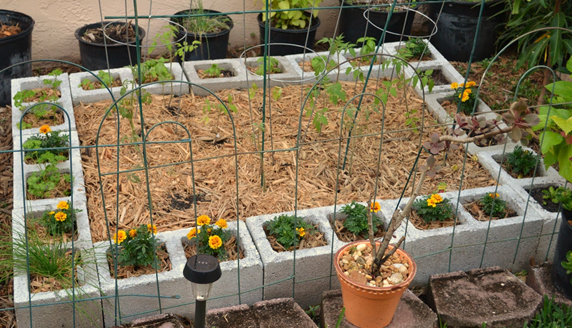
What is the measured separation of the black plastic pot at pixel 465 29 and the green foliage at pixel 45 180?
142 inches

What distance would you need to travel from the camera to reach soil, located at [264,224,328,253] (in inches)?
130

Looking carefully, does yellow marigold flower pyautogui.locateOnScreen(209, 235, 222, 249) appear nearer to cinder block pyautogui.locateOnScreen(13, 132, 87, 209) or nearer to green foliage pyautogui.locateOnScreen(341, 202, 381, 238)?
green foliage pyautogui.locateOnScreen(341, 202, 381, 238)

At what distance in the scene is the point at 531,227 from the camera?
3533 millimetres

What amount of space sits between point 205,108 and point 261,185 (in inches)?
33.7

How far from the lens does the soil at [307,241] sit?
3298 mm

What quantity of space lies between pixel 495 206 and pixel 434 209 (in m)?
0.37

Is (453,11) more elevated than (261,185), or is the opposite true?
(453,11)

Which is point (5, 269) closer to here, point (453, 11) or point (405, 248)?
point (405, 248)

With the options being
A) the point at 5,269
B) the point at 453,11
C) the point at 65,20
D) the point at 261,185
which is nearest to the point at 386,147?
the point at 261,185

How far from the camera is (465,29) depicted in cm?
565

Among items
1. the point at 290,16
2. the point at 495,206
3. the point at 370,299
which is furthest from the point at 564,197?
the point at 290,16

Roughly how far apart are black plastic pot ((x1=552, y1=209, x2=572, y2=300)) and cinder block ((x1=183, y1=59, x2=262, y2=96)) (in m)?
2.36

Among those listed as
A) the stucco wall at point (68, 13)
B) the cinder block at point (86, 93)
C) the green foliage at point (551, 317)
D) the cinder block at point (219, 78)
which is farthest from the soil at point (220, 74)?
the green foliage at point (551, 317)

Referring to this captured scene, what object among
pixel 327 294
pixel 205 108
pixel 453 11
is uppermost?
pixel 453 11
